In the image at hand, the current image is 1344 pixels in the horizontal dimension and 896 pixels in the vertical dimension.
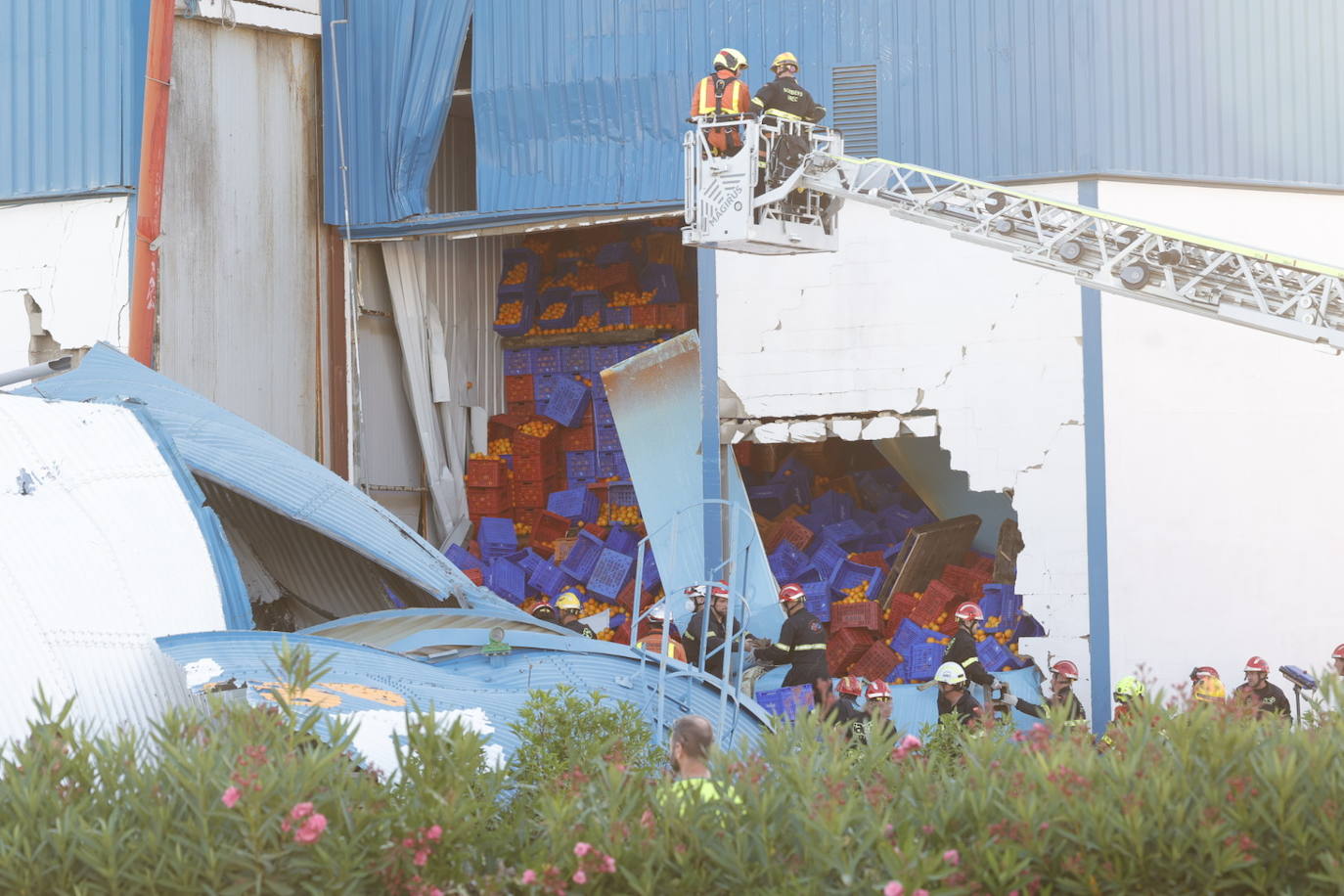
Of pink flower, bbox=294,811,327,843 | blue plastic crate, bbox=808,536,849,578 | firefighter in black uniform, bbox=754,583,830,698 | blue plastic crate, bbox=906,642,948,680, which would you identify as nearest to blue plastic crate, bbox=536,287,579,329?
blue plastic crate, bbox=808,536,849,578

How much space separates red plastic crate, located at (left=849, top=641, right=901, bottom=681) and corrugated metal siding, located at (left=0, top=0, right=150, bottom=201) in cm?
977

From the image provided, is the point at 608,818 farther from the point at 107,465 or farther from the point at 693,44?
the point at 693,44

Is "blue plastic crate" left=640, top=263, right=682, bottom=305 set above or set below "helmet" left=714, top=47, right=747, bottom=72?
below

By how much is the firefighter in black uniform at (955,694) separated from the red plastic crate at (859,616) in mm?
4152

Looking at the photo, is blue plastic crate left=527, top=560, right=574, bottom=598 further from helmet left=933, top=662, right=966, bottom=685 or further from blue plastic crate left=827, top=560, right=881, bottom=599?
helmet left=933, top=662, right=966, bottom=685

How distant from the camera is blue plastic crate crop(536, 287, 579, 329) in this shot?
24047mm

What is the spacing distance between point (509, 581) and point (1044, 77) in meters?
9.42

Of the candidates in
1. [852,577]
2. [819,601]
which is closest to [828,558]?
[852,577]

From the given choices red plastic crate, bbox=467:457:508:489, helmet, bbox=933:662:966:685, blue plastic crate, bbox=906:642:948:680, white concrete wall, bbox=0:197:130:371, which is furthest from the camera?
red plastic crate, bbox=467:457:508:489

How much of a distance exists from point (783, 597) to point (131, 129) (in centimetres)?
941

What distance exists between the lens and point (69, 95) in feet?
63.9

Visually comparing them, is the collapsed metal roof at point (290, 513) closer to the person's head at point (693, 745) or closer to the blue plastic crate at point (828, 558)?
the blue plastic crate at point (828, 558)

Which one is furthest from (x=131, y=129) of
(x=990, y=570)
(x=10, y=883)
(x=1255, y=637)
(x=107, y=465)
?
(x=10, y=883)

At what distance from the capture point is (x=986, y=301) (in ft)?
57.1
